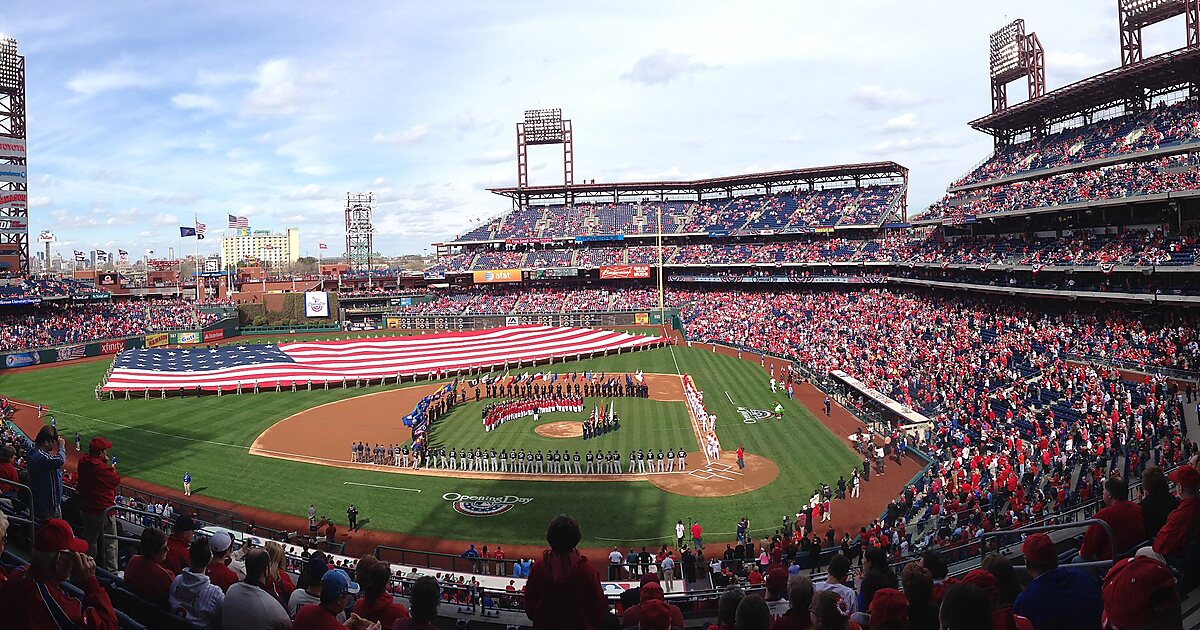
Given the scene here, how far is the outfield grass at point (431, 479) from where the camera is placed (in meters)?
20.2

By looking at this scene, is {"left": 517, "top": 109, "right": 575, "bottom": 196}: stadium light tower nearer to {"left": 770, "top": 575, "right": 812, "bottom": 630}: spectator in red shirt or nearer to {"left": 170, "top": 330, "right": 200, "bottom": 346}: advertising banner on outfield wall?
{"left": 170, "top": 330, "right": 200, "bottom": 346}: advertising banner on outfield wall

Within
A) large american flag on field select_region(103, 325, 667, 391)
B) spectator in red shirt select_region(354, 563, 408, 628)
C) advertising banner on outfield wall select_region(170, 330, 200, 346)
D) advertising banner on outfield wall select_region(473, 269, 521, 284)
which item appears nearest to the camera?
spectator in red shirt select_region(354, 563, 408, 628)

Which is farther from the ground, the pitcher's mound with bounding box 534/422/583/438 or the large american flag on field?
the large american flag on field

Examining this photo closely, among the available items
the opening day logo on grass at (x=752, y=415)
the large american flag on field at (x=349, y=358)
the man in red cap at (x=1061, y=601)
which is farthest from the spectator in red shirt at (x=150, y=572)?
the large american flag on field at (x=349, y=358)

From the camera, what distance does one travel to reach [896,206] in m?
71.2

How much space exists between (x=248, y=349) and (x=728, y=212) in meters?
51.8

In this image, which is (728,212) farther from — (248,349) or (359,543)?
(359,543)

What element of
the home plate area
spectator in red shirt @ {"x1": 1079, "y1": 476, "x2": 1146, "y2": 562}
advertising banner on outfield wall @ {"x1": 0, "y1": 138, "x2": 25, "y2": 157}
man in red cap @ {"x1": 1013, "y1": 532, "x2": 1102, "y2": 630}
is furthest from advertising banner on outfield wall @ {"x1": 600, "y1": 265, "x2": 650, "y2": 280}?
man in red cap @ {"x1": 1013, "y1": 532, "x2": 1102, "y2": 630}

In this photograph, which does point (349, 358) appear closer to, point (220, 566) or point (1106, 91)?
point (220, 566)

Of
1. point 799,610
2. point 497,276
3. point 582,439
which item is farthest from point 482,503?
point 497,276

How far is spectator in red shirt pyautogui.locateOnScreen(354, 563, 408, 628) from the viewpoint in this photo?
5016 millimetres

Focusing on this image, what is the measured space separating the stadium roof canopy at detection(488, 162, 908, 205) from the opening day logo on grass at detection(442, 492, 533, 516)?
62.0m

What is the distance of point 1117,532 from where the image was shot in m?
6.20

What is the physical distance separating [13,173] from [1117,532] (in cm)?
7851
